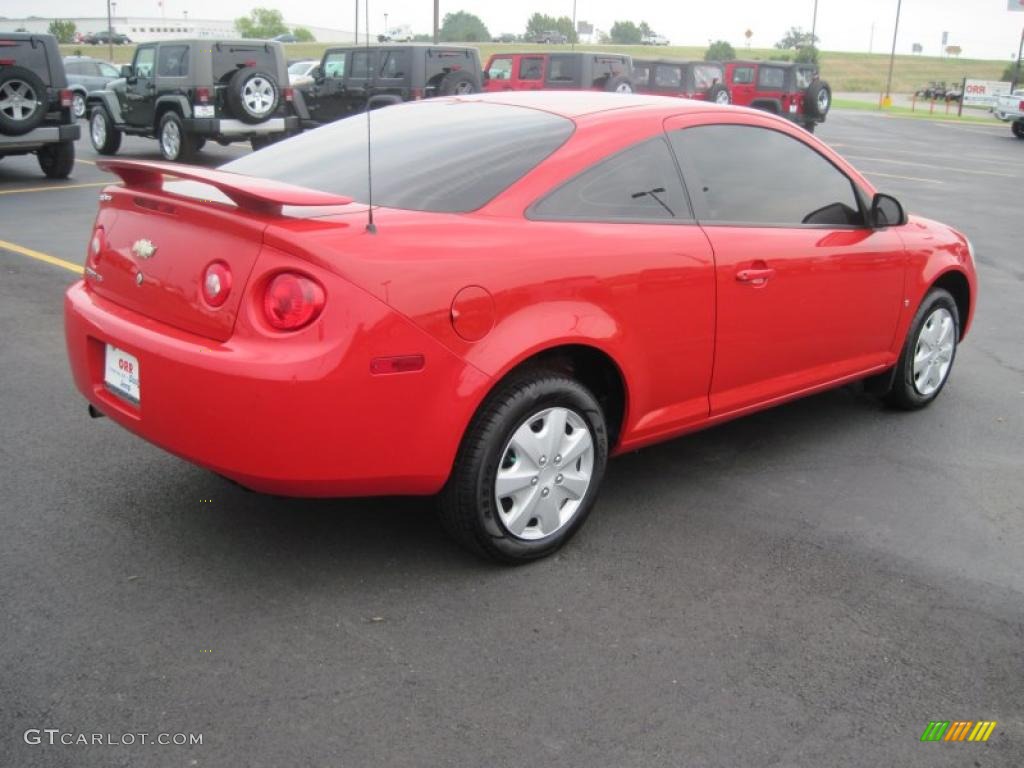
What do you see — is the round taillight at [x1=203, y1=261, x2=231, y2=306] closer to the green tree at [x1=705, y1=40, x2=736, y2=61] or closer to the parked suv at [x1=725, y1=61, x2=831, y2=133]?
the parked suv at [x1=725, y1=61, x2=831, y2=133]

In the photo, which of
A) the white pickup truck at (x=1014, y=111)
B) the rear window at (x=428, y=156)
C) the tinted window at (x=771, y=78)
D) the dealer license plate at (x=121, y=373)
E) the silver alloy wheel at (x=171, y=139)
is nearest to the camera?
the dealer license plate at (x=121, y=373)

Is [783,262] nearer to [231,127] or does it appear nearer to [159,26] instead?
[231,127]

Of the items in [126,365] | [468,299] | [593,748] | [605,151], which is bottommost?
[593,748]

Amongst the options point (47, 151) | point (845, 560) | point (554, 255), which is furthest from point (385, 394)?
point (47, 151)

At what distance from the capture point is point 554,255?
11.6 feet

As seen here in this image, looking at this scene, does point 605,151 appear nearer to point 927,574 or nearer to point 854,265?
point 854,265

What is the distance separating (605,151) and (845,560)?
167 centimetres

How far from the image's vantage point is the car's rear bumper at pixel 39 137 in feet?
43.6

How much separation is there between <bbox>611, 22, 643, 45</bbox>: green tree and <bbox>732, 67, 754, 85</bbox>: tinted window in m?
136

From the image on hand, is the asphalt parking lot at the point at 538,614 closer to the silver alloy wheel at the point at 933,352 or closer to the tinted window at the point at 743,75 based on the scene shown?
the silver alloy wheel at the point at 933,352

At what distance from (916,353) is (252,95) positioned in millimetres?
12884

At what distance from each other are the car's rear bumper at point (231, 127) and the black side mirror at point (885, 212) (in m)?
12.8

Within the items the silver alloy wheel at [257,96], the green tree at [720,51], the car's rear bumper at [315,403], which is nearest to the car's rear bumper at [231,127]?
the silver alloy wheel at [257,96]

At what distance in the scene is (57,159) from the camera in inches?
561
